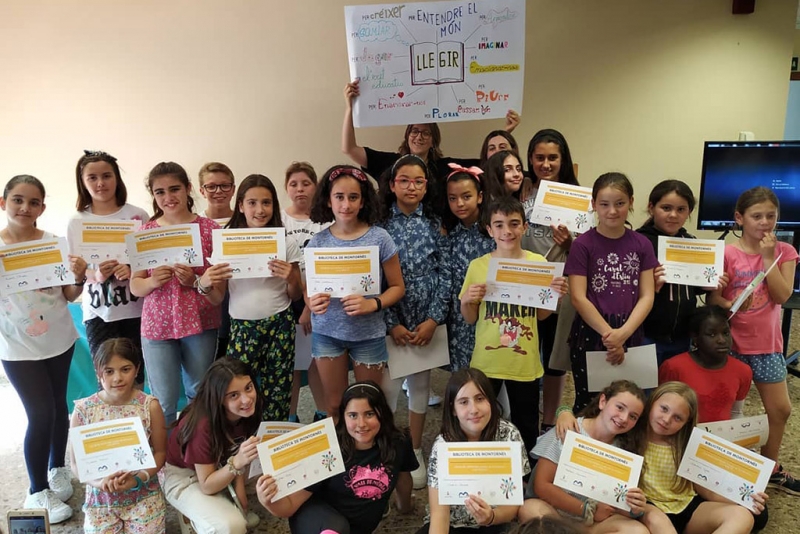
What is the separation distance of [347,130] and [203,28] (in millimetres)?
1504

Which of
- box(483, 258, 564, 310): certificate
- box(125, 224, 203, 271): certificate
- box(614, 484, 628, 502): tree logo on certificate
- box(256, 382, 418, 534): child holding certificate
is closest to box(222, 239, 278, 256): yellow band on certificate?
box(125, 224, 203, 271): certificate

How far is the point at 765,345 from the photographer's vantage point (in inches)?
94.0

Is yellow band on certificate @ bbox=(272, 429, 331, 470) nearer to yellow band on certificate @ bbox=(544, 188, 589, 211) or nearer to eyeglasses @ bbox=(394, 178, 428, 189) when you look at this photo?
eyeglasses @ bbox=(394, 178, 428, 189)

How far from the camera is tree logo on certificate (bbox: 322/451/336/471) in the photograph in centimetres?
182

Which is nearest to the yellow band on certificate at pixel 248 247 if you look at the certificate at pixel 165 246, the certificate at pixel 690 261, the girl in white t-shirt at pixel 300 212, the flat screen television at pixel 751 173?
the certificate at pixel 165 246

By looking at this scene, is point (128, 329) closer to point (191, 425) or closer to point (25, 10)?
point (191, 425)

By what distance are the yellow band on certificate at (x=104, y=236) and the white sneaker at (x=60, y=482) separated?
1.14 metres

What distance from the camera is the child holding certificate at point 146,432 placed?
1.94m

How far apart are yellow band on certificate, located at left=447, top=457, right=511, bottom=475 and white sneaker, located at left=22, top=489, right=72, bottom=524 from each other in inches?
70.4

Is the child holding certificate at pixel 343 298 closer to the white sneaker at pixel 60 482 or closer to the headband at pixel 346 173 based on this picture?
the headband at pixel 346 173

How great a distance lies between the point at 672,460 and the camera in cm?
196

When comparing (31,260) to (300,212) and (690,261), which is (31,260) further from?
(690,261)

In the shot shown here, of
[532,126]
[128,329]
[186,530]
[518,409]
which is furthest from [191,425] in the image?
[532,126]

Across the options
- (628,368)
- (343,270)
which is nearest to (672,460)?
(628,368)
